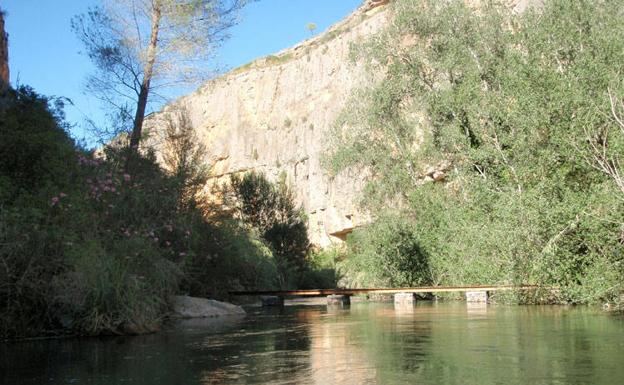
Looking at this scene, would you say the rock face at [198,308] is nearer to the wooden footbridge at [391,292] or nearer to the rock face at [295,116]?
the wooden footbridge at [391,292]

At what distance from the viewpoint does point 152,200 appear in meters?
15.2

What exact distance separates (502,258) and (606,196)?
3.80 metres

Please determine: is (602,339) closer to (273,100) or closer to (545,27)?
(545,27)

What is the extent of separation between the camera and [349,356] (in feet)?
24.5

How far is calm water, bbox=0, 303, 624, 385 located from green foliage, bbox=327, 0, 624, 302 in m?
3.41

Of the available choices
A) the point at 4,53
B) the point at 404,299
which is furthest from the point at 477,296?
the point at 4,53

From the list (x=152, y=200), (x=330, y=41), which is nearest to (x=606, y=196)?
(x=152, y=200)

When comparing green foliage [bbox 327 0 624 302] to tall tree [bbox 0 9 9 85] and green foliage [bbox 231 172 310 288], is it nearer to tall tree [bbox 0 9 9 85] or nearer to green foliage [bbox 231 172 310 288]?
tall tree [bbox 0 9 9 85]

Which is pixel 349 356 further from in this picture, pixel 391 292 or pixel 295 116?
pixel 295 116

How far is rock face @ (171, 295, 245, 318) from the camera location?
51.3ft

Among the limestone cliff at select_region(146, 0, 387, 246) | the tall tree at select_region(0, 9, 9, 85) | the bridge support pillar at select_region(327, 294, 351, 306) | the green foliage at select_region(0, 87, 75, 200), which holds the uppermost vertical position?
the limestone cliff at select_region(146, 0, 387, 246)

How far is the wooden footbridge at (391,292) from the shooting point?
63.7ft

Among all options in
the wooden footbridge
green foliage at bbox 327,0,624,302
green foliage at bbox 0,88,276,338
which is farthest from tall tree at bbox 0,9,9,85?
green foliage at bbox 327,0,624,302

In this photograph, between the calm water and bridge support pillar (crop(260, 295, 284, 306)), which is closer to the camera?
the calm water
